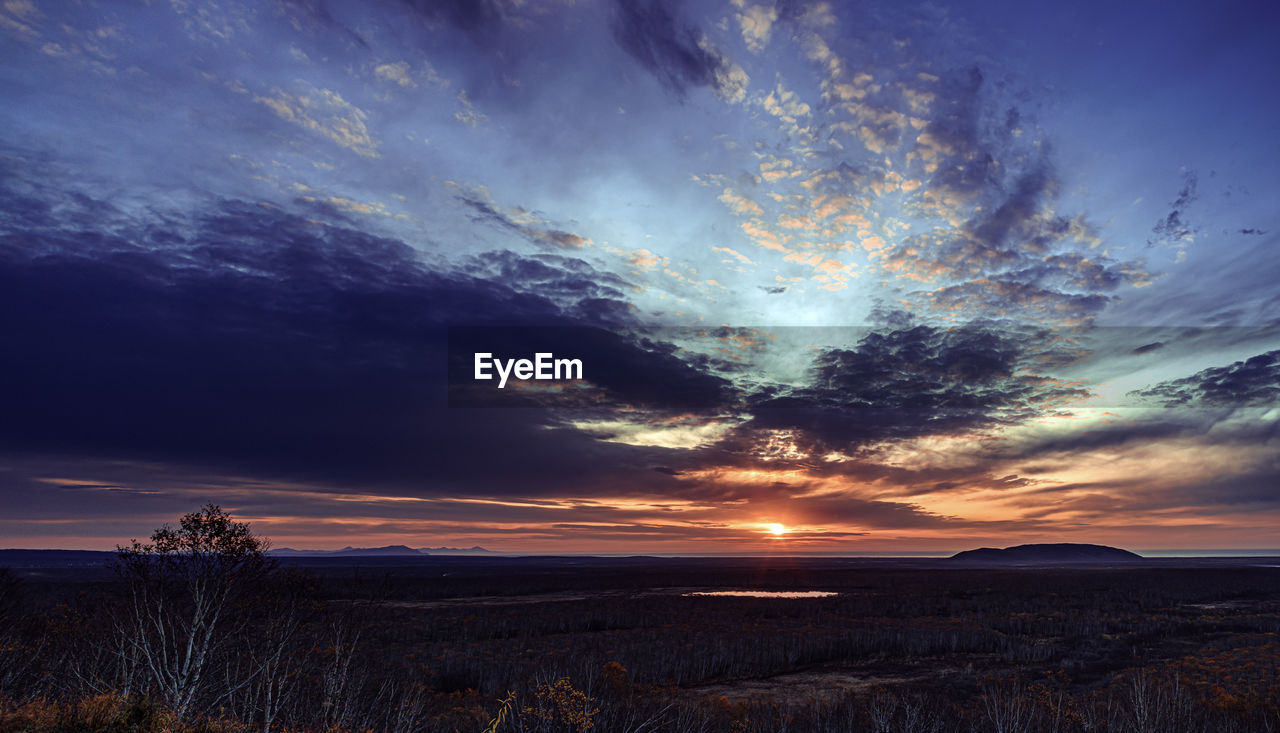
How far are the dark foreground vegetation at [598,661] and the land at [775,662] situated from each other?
21 cm

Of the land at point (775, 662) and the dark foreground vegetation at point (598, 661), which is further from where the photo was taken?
the land at point (775, 662)

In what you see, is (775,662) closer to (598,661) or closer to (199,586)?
(598,661)

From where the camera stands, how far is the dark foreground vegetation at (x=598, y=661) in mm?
15516

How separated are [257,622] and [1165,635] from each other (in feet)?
187

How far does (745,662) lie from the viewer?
3603 centimetres

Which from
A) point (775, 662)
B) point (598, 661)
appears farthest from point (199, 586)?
point (775, 662)

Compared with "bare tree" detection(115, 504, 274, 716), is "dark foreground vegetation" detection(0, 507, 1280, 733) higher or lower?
lower

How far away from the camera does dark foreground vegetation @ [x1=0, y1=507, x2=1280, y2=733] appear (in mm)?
15516

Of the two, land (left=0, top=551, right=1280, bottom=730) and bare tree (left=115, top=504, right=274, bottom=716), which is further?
land (left=0, top=551, right=1280, bottom=730)

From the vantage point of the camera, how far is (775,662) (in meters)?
36.7

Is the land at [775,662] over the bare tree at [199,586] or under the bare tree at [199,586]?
under

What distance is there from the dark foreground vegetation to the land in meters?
0.21

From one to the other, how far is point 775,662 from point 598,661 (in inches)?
431

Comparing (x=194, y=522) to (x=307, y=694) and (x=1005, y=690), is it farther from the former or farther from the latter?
(x=1005, y=690)
